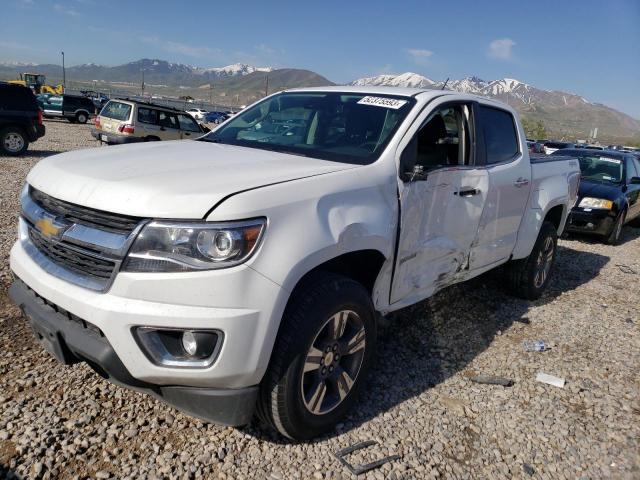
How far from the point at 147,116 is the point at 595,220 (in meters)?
12.8

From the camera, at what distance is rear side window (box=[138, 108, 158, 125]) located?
1526cm

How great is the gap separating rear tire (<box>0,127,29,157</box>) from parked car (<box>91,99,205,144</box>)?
2.50m

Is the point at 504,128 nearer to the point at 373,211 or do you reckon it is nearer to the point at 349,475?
the point at 373,211

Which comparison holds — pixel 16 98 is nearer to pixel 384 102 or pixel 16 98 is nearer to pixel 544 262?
pixel 384 102

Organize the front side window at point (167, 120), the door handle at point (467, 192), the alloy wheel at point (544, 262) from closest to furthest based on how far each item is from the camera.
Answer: the door handle at point (467, 192)
the alloy wheel at point (544, 262)
the front side window at point (167, 120)

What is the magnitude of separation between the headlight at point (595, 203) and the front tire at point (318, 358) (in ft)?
24.3

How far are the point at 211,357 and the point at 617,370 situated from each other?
11.1ft

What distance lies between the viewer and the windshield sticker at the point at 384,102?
3.30 metres

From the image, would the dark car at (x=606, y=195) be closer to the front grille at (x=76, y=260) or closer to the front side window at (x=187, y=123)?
the front grille at (x=76, y=260)

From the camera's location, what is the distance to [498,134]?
425cm

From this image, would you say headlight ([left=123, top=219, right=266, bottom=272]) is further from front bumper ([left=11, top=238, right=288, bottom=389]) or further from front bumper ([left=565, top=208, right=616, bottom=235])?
front bumper ([left=565, top=208, right=616, bottom=235])

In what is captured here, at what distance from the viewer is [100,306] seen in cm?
208

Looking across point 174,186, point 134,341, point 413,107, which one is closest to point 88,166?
point 174,186

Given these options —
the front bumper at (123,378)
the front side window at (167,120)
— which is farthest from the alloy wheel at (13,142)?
the front bumper at (123,378)
